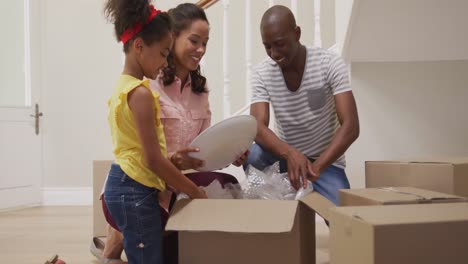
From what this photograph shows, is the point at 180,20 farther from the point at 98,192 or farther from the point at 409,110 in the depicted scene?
the point at 409,110

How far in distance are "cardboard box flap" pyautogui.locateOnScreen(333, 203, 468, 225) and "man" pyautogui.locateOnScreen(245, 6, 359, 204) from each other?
646mm

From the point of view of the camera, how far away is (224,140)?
1.25 meters

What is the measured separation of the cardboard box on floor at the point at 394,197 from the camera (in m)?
0.99

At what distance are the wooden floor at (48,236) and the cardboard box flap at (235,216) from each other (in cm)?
62

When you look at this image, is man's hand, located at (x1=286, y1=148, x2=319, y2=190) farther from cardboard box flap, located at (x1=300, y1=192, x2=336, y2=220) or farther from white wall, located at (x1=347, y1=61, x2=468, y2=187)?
white wall, located at (x1=347, y1=61, x2=468, y2=187)

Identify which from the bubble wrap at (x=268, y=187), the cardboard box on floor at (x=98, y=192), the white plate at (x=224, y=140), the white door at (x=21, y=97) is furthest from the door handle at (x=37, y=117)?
the white plate at (x=224, y=140)

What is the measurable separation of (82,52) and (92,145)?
2.18 feet

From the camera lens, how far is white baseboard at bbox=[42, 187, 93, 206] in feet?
11.2

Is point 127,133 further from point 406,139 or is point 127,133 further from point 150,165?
point 406,139

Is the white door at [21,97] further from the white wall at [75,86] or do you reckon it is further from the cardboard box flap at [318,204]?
the cardboard box flap at [318,204]

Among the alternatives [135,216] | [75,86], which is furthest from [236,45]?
[135,216]

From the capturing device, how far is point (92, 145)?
3422 mm

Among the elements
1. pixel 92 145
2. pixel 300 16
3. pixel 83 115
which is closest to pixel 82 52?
pixel 83 115

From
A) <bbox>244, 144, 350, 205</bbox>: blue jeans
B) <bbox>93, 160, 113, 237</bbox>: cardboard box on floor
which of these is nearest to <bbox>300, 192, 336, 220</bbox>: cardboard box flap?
<bbox>244, 144, 350, 205</bbox>: blue jeans
